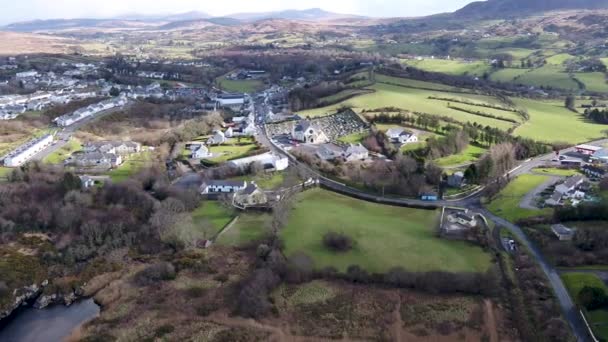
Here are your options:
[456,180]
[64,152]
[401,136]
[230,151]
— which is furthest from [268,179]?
[64,152]

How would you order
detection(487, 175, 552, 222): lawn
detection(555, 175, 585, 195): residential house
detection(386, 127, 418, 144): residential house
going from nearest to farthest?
1. detection(487, 175, 552, 222): lawn
2. detection(555, 175, 585, 195): residential house
3. detection(386, 127, 418, 144): residential house

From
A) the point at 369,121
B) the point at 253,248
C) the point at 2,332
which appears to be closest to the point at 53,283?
the point at 2,332

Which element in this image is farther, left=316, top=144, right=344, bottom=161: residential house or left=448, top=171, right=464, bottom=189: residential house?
left=316, top=144, right=344, bottom=161: residential house

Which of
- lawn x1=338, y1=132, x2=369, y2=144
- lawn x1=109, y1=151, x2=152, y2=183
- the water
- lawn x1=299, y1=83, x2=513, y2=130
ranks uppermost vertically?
lawn x1=299, y1=83, x2=513, y2=130

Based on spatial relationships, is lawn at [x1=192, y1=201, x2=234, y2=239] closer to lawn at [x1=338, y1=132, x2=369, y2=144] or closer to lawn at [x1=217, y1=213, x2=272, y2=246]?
lawn at [x1=217, y1=213, x2=272, y2=246]

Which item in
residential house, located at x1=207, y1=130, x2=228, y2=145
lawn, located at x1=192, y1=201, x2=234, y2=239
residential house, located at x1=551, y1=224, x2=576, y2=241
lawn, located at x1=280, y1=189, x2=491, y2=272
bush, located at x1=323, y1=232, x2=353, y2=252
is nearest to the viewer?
lawn, located at x1=280, y1=189, x2=491, y2=272

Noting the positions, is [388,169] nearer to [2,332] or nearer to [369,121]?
[369,121]

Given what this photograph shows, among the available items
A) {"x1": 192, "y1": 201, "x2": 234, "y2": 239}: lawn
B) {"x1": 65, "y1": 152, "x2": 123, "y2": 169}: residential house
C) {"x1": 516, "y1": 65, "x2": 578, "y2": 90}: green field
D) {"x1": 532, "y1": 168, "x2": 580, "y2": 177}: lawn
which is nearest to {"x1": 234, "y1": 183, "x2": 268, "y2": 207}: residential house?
{"x1": 192, "y1": 201, "x2": 234, "y2": 239}: lawn

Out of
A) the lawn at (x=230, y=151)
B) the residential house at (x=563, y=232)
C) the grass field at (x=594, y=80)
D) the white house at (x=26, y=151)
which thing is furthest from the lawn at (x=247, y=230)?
the grass field at (x=594, y=80)
